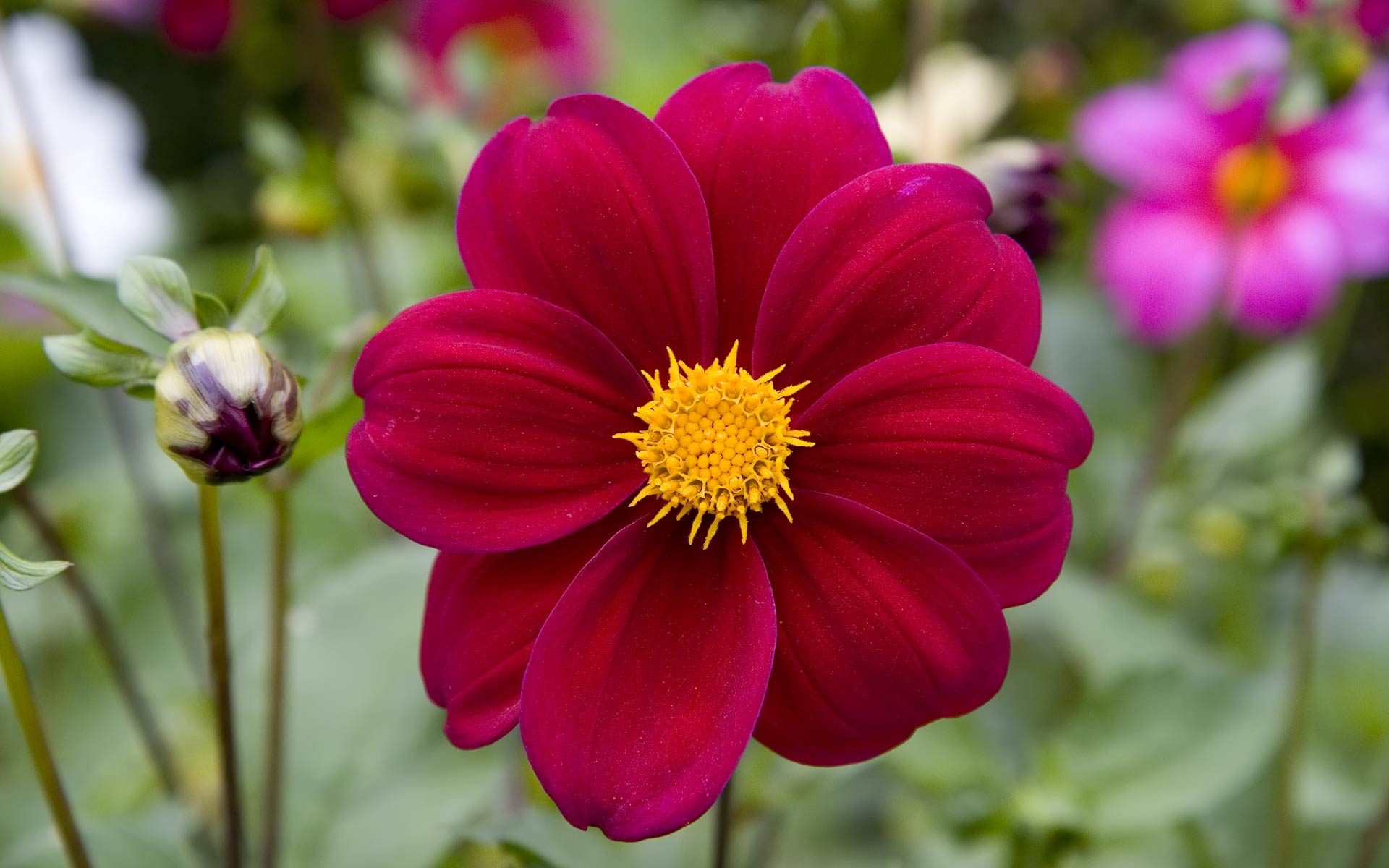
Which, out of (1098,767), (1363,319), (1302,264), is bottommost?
(1363,319)

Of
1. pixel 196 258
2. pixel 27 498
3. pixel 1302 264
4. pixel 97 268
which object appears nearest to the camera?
pixel 27 498

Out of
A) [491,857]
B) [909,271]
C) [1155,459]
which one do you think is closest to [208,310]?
[909,271]

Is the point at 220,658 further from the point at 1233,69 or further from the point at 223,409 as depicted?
the point at 1233,69

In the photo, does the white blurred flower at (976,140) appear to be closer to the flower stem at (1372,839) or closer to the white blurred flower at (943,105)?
the white blurred flower at (943,105)

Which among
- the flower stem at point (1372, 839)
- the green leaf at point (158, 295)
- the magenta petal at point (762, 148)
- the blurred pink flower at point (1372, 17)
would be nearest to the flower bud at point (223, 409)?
the green leaf at point (158, 295)

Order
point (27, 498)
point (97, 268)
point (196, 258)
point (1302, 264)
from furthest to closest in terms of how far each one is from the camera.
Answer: point (196, 258) → point (97, 268) → point (1302, 264) → point (27, 498)

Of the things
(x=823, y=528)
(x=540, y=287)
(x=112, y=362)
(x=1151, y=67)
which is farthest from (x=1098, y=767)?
(x=1151, y=67)

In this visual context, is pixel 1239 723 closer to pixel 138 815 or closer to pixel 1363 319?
pixel 138 815
